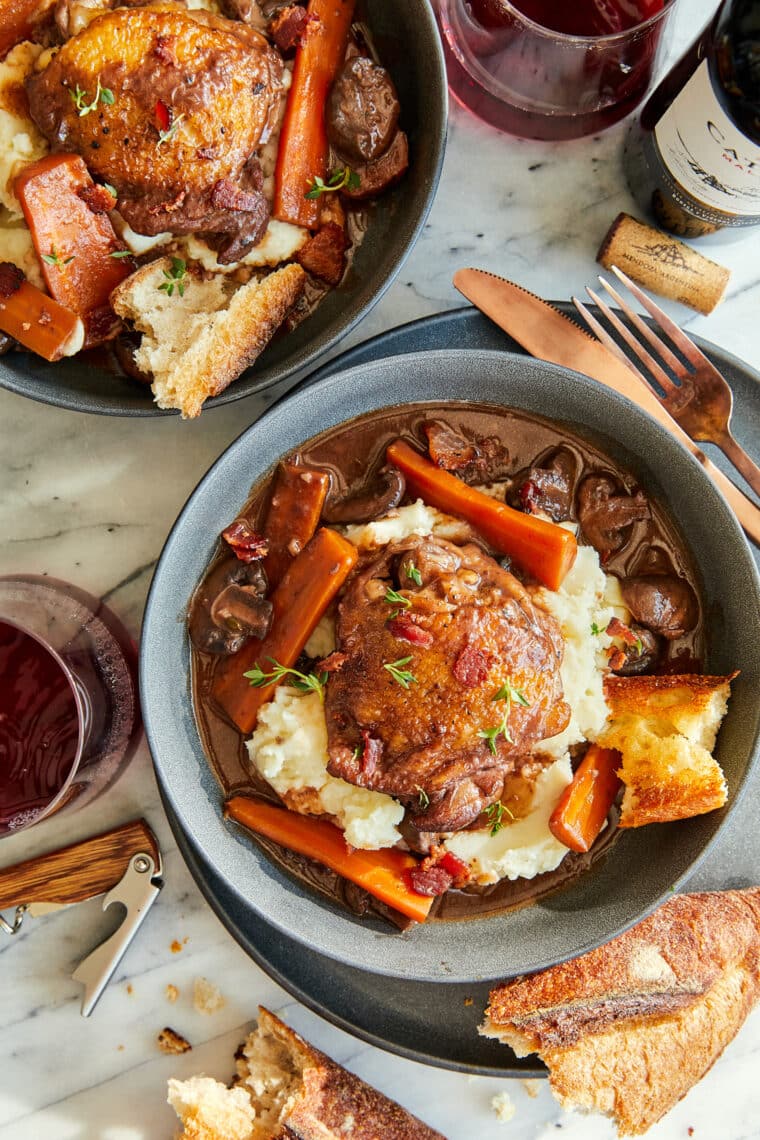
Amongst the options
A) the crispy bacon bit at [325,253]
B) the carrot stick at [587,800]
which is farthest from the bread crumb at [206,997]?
the crispy bacon bit at [325,253]

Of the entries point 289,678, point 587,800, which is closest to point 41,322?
point 289,678

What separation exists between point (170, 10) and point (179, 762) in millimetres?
2409

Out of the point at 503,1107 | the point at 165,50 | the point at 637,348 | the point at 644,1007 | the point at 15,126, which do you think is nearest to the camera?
the point at 165,50

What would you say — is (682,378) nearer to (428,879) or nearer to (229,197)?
(229,197)

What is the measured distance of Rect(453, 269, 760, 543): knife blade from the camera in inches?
132

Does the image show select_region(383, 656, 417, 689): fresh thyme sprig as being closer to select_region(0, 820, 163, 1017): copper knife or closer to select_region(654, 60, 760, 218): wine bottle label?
select_region(0, 820, 163, 1017): copper knife

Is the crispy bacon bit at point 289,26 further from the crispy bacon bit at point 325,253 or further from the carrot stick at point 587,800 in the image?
the carrot stick at point 587,800

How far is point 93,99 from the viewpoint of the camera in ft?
9.78

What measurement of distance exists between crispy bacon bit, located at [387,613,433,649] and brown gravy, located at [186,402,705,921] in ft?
1.87

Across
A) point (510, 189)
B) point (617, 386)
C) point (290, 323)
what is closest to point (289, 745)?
point (290, 323)

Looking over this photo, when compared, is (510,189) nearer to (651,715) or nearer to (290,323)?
(290,323)

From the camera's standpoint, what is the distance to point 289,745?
323 centimetres

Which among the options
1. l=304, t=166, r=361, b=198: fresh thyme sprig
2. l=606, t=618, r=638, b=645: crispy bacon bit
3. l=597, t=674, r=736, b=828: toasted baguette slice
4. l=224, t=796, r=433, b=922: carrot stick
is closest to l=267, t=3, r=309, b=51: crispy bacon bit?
l=304, t=166, r=361, b=198: fresh thyme sprig

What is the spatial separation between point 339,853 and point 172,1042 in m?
1.23
